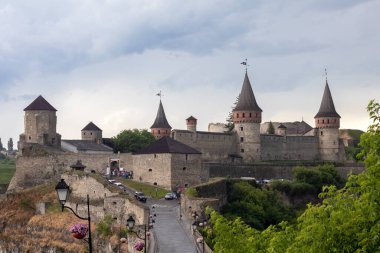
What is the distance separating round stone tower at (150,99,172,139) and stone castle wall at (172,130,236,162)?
15.9 feet

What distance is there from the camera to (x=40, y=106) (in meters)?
70.4

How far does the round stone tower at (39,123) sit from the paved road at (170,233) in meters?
23.4

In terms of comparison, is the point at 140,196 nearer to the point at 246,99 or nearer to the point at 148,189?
the point at 148,189

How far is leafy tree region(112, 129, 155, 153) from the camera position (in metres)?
84.0

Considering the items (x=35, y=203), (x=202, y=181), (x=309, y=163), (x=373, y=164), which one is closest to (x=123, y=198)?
(x=35, y=203)

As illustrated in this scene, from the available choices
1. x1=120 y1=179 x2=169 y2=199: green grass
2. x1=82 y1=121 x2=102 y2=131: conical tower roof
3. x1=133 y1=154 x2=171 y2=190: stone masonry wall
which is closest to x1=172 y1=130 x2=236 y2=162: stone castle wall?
x1=82 y1=121 x2=102 y2=131: conical tower roof

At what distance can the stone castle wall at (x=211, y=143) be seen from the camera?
80.0 metres

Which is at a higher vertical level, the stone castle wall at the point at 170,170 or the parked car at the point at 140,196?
the stone castle wall at the point at 170,170

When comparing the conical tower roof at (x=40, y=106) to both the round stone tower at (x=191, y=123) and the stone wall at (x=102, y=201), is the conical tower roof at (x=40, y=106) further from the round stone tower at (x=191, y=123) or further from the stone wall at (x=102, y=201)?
the round stone tower at (x=191, y=123)

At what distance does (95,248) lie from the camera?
4341 cm

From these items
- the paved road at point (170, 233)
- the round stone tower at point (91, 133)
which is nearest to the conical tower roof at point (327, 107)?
the round stone tower at point (91, 133)

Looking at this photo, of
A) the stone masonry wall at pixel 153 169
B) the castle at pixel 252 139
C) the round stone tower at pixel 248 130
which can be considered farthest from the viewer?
the round stone tower at pixel 248 130

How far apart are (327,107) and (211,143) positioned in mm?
19678

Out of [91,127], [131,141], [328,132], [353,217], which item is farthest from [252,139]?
[353,217]
